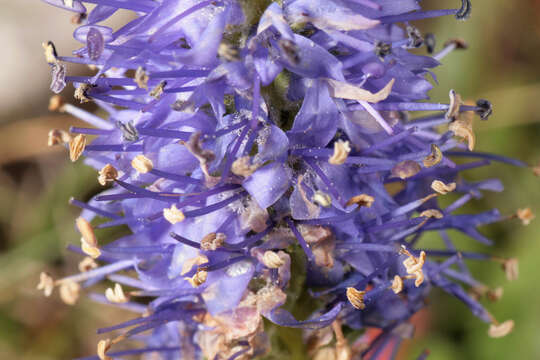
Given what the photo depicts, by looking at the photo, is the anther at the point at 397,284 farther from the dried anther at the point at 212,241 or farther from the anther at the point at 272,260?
the dried anther at the point at 212,241

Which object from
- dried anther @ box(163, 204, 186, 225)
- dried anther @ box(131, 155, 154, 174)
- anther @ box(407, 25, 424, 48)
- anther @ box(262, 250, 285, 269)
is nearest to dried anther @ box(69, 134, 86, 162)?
dried anther @ box(131, 155, 154, 174)

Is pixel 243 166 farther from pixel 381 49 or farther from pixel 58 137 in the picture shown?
pixel 58 137

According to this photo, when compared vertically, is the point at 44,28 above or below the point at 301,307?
below

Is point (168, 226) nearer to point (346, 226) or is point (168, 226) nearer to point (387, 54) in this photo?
point (346, 226)

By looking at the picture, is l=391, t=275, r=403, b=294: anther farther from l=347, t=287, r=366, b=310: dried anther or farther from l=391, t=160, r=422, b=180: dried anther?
l=391, t=160, r=422, b=180: dried anther

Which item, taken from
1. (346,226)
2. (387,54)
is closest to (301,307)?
(346,226)

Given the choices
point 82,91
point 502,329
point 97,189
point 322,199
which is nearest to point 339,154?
point 322,199
